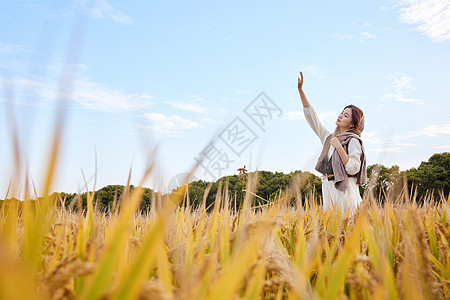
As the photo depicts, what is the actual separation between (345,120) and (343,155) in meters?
0.70

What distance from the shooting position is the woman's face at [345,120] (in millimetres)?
4867

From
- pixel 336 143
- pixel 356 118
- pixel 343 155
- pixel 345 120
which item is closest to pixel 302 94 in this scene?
pixel 345 120

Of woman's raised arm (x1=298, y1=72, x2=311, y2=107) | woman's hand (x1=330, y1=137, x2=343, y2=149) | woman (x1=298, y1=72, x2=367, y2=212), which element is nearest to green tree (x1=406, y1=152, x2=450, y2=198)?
woman (x1=298, y1=72, x2=367, y2=212)

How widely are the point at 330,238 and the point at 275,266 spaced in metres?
1.02

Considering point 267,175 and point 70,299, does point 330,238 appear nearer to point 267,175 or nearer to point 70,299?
point 70,299

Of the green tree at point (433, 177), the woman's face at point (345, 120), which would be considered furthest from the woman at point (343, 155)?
the green tree at point (433, 177)

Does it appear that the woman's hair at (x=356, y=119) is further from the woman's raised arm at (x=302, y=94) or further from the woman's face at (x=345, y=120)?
the woman's raised arm at (x=302, y=94)

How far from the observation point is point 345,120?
4.87 metres

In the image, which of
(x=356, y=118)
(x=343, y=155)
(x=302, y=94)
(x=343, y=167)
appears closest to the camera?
(x=343, y=155)

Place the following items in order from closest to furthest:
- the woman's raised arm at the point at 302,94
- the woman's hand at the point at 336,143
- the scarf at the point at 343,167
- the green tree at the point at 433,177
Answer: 1. the woman's hand at the point at 336,143
2. the scarf at the point at 343,167
3. the woman's raised arm at the point at 302,94
4. the green tree at the point at 433,177

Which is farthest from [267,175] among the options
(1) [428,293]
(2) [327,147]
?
(1) [428,293]

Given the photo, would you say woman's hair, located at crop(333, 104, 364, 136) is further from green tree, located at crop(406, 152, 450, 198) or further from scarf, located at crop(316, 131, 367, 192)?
green tree, located at crop(406, 152, 450, 198)

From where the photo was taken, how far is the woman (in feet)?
14.7

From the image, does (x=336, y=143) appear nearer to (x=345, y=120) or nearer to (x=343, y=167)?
(x=343, y=167)
